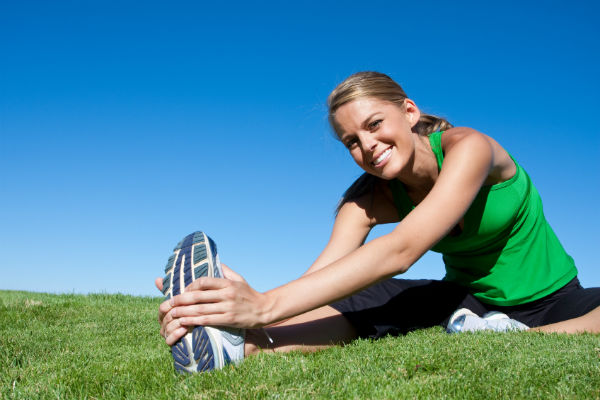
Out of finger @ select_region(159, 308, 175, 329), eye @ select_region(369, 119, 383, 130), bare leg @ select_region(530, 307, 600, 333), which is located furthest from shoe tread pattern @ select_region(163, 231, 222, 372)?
bare leg @ select_region(530, 307, 600, 333)

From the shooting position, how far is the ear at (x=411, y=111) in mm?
3891

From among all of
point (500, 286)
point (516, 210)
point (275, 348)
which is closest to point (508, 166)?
point (516, 210)

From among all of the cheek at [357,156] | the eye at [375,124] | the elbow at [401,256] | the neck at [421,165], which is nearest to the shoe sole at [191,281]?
the elbow at [401,256]

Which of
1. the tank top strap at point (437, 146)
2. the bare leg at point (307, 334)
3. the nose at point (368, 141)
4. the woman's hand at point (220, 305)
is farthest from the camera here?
the tank top strap at point (437, 146)

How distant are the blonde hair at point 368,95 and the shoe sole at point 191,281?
1414 millimetres

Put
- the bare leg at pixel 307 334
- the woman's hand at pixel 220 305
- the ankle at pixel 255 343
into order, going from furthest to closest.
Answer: the bare leg at pixel 307 334 → the ankle at pixel 255 343 → the woman's hand at pixel 220 305

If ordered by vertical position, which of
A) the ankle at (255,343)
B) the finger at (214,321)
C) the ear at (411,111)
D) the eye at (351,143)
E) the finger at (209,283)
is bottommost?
the ankle at (255,343)

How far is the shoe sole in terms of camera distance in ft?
8.91

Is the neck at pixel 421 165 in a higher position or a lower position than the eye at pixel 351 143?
lower

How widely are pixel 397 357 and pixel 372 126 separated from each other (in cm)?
158

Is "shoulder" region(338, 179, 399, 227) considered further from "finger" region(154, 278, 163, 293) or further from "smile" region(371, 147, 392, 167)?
"finger" region(154, 278, 163, 293)

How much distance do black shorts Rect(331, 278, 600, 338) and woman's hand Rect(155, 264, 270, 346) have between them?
1307mm

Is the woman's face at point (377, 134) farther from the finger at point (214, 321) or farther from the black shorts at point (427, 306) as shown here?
the finger at point (214, 321)

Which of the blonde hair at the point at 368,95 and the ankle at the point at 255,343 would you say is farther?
the blonde hair at the point at 368,95
